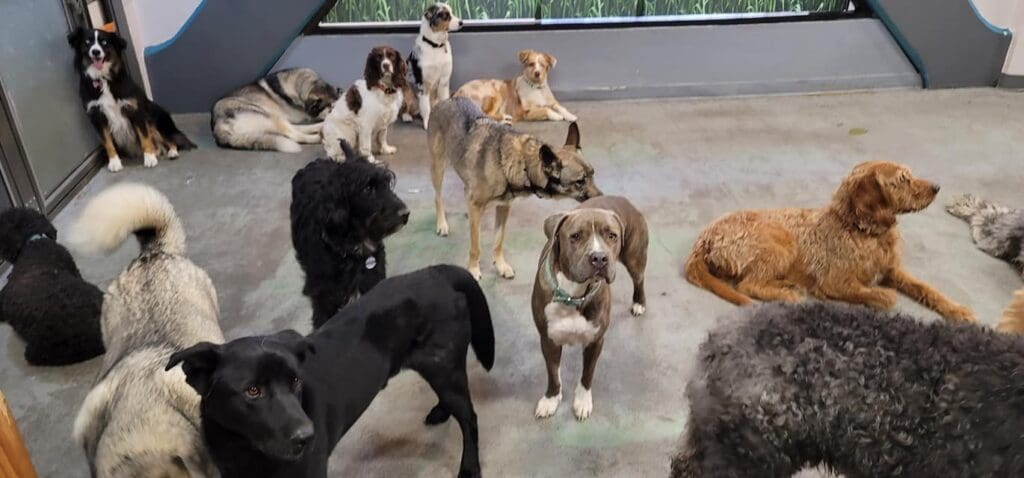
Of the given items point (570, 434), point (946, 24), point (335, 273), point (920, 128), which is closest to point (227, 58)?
point (335, 273)

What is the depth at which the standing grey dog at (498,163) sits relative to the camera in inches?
116

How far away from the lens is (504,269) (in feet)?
10.9

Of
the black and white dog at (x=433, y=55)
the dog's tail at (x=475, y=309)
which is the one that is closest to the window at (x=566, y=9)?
the black and white dog at (x=433, y=55)

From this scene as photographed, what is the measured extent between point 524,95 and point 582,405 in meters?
3.34

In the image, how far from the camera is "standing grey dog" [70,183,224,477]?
171 centimetres

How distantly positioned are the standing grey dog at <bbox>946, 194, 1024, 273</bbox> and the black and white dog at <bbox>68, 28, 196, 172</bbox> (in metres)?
5.03

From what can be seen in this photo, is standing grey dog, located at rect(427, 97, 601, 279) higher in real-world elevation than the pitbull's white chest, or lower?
higher

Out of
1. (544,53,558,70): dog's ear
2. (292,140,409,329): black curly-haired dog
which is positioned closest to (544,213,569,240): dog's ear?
(292,140,409,329): black curly-haired dog

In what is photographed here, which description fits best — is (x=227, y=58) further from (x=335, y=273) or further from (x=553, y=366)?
(x=553, y=366)

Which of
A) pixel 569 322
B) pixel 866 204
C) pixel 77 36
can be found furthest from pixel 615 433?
pixel 77 36

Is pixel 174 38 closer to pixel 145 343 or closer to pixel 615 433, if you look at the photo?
pixel 145 343

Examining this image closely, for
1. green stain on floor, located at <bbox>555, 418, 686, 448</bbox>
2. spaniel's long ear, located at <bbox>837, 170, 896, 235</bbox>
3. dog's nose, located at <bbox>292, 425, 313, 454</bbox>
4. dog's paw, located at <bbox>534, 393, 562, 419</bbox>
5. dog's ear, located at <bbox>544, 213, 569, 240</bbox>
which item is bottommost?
green stain on floor, located at <bbox>555, 418, 686, 448</bbox>

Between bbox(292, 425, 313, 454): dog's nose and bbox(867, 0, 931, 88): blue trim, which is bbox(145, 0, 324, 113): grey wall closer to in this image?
bbox(292, 425, 313, 454): dog's nose

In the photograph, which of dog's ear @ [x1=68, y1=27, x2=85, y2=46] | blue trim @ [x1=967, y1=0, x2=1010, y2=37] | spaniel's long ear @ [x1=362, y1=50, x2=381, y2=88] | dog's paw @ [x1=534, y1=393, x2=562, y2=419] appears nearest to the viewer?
dog's paw @ [x1=534, y1=393, x2=562, y2=419]
